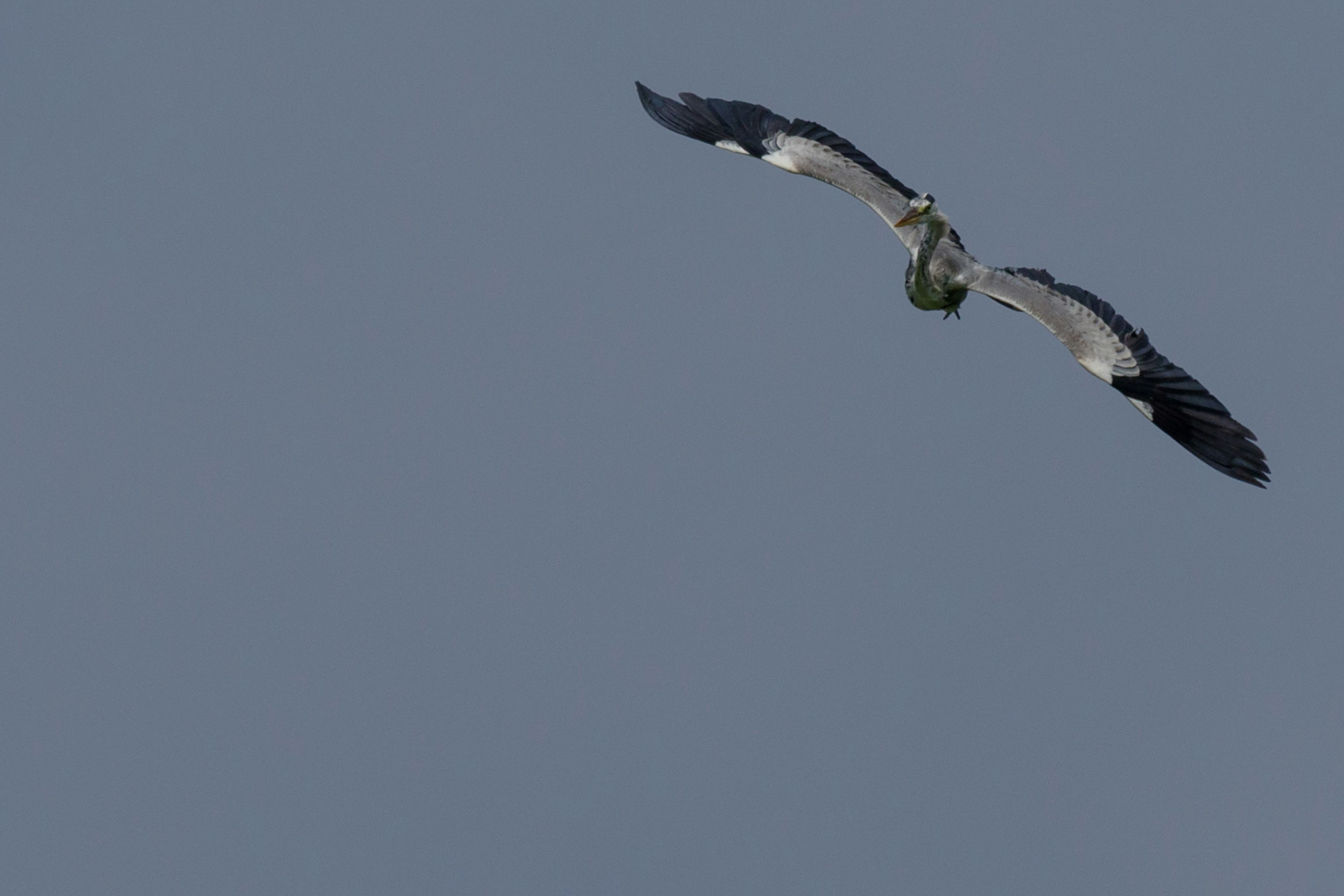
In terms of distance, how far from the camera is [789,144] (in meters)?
34.8

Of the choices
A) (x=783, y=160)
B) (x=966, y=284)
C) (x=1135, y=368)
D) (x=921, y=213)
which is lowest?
(x=1135, y=368)

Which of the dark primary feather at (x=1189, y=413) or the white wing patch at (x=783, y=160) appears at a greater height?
the white wing patch at (x=783, y=160)

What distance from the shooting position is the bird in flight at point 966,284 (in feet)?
91.0

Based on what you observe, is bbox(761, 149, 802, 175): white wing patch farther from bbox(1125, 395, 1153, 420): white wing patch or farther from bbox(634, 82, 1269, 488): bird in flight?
bbox(1125, 395, 1153, 420): white wing patch

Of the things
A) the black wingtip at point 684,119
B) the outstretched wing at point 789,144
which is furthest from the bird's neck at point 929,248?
the black wingtip at point 684,119

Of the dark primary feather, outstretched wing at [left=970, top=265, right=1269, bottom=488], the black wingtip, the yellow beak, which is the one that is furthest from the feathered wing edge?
the dark primary feather

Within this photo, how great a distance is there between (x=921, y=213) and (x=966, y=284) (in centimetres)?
135

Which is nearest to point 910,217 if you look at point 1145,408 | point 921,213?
point 921,213

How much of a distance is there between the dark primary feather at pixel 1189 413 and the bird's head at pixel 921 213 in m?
3.64

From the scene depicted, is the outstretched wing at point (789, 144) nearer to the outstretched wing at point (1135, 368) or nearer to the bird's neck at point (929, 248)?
the bird's neck at point (929, 248)

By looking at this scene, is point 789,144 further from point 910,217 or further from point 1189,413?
point 1189,413

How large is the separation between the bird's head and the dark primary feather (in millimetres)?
3641

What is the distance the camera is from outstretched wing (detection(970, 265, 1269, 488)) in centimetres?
2742

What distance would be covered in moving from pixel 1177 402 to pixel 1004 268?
4415mm
